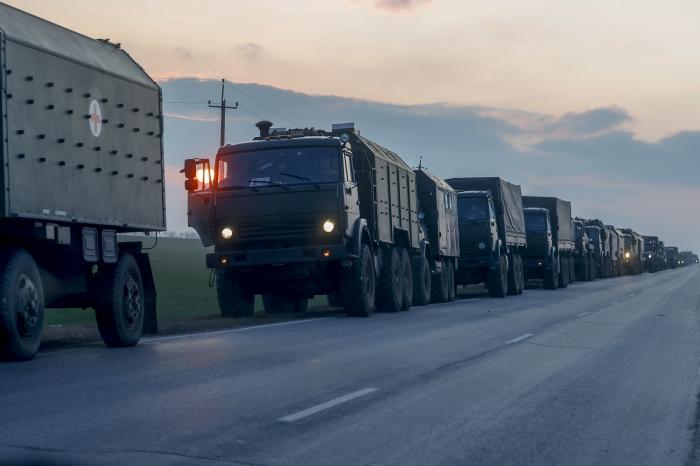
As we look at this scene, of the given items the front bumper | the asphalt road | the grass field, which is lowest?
the asphalt road

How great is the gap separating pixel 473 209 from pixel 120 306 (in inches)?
830

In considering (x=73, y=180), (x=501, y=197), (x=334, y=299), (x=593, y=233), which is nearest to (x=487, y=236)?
(x=501, y=197)

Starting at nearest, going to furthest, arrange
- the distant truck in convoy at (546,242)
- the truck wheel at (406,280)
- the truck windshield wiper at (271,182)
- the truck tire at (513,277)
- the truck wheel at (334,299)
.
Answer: the truck windshield wiper at (271,182) → the truck wheel at (406,280) → the truck wheel at (334,299) → the truck tire at (513,277) → the distant truck in convoy at (546,242)

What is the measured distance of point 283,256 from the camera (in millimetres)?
18719

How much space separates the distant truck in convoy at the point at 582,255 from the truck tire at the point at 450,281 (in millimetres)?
23069

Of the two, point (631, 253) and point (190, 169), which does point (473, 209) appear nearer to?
point (190, 169)

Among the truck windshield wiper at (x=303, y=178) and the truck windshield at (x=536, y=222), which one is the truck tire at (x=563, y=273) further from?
the truck windshield wiper at (x=303, y=178)

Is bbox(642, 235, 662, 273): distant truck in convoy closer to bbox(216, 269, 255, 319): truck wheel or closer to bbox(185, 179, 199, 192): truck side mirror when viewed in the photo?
bbox(216, 269, 255, 319): truck wheel

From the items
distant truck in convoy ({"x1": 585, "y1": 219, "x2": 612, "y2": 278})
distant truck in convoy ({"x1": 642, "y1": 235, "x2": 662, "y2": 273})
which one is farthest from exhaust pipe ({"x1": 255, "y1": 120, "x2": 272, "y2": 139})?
distant truck in convoy ({"x1": 642, "y1": 235, "x2": 662, "y2": 273})

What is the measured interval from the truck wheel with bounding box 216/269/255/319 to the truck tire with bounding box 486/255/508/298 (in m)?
13.8

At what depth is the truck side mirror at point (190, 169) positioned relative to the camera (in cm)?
1531

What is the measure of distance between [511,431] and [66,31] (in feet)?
26.2

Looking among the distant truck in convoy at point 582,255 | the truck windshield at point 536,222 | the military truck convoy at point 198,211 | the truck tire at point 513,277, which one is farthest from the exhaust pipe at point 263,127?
the distant truck in convoy at point 582,255

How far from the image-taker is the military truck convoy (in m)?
11.0
